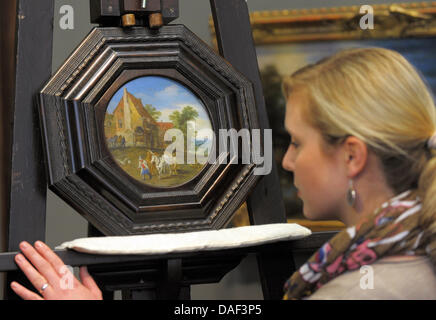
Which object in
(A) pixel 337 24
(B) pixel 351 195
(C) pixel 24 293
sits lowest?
(C) pixel 24 293

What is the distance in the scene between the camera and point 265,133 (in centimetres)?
144

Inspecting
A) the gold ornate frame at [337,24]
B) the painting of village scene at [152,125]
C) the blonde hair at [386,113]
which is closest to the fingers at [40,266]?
the painting of village scene at [152,125]

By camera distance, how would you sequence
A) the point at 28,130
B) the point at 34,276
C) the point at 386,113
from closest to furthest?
the point at 386,113, the point at 34,276, the point at 28,130

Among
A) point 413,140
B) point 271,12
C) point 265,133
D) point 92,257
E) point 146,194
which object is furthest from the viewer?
point 271,12

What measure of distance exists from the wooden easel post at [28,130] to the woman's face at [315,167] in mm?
455

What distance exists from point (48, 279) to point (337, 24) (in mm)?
1575

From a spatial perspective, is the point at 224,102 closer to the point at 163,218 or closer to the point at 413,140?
the point at 163,218

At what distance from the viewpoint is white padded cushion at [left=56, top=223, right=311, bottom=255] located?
117 centimetres

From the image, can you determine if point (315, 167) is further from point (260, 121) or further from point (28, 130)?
point (28, 130)

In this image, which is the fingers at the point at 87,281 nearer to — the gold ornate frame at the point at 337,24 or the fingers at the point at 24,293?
the fingers at the point at 24,293

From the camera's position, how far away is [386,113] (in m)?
0.99

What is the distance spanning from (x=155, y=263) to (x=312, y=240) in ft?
1.01

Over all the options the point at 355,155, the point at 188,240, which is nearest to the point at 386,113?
the point at 355,155
